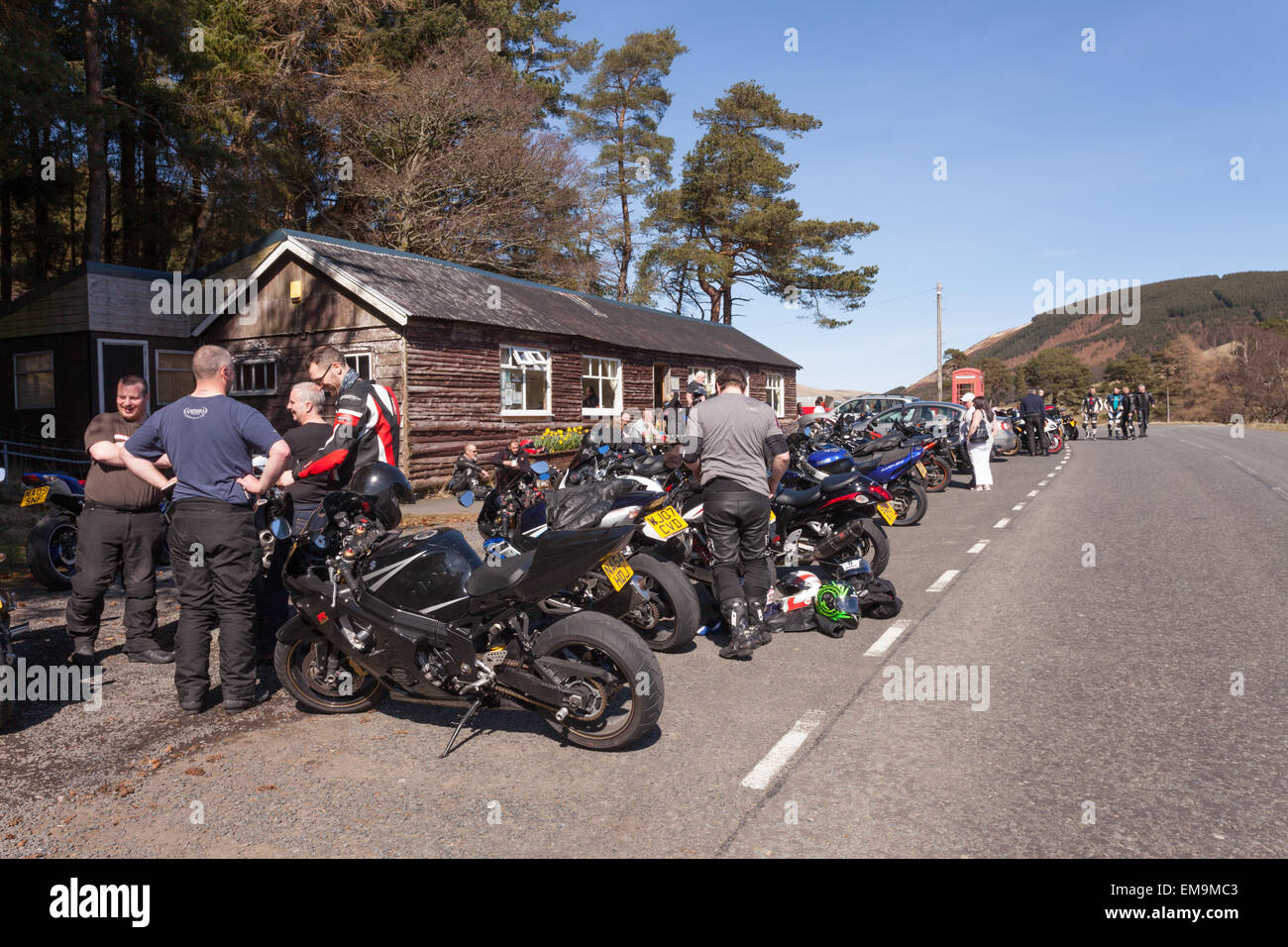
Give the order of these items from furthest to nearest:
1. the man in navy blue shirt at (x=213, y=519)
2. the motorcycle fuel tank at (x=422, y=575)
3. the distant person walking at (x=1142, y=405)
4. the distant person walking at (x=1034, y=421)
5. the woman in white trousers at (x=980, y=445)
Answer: the distant person walking at (x=1142, y=405), the distant person walking at (x=1034, y=421), the woman in white trousers at (x=980, y=445), the man in navy blue shirt at (x=213, y=519), the motorcycle fuel tank at (x=422, y=575)

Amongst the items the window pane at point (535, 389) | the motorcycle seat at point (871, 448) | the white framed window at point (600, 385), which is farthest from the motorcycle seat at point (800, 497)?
the white framed window at point (600, 385)

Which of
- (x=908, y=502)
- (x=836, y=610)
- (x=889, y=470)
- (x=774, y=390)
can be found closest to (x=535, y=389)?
(x=908, y=502)

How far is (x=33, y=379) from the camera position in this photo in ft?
67.7

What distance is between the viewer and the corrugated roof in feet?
58.6

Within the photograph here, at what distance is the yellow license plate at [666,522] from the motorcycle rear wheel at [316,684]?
7.34 feet

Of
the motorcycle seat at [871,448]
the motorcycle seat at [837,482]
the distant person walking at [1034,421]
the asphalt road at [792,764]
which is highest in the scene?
the distant person walking at [1034,421]

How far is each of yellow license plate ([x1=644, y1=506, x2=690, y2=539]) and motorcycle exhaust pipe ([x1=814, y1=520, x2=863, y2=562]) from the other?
79.9 inches

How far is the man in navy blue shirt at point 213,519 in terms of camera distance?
4848 millimetres

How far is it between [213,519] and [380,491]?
1.04m

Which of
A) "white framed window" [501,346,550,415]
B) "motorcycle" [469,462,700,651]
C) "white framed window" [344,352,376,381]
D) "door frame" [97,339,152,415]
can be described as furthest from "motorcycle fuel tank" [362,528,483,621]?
"door frame" [97,339,152,415]

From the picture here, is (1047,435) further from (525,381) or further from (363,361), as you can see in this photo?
(363,361)

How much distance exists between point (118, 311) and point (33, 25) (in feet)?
26.9

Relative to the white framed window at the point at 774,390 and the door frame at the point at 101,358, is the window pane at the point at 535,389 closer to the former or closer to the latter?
the door frame at the point at 101,358
